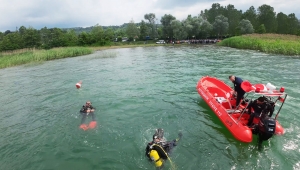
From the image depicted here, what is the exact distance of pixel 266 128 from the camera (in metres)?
6.29

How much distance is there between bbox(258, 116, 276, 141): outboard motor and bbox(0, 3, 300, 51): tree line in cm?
6214

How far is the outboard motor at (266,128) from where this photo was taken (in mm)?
6246

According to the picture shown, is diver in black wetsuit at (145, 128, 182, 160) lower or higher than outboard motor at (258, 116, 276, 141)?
lower

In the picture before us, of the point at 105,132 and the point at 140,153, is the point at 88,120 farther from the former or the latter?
the point at 140,153

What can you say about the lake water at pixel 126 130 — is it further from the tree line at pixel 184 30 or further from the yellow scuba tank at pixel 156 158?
the tree line at pixel 184 30

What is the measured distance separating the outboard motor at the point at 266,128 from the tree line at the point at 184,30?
62138 mm

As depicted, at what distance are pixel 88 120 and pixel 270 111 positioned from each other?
762 centimetres

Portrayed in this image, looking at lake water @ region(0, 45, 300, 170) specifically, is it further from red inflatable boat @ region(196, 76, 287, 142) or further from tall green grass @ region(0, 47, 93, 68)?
tall green grass @ region(0, 47, 93, 68)

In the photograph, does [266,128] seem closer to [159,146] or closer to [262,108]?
[262,108]

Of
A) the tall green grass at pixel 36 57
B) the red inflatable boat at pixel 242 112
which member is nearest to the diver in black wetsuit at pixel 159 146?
the red inflatable boat at pixel 242 112

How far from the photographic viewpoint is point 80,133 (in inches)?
332

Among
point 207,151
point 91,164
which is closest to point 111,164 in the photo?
point 91,164

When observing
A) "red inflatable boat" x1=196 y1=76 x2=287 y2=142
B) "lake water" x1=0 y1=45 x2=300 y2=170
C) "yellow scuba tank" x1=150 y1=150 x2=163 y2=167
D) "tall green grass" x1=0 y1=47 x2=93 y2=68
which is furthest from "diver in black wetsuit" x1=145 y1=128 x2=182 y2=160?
"tall green grass" x1=0 y1=47 x2=93 y2=68

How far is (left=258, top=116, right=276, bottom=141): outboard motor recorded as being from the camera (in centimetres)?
625
